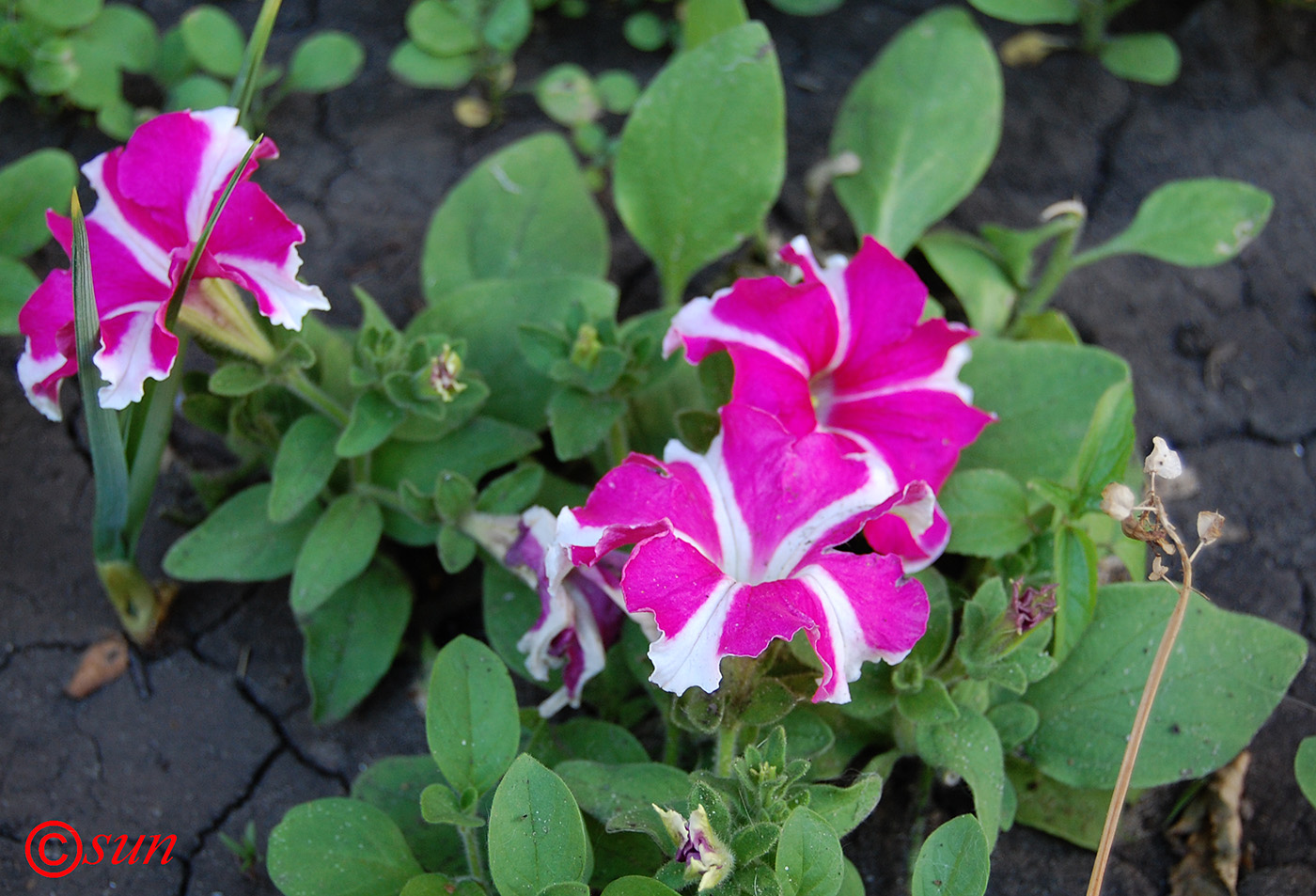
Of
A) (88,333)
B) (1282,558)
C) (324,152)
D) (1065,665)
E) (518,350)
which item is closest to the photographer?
(88,333)

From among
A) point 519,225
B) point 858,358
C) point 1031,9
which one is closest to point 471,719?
point 858,358

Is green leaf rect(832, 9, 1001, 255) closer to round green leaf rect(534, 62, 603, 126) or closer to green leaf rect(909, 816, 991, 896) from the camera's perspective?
round green leaf rect(534, 62, 603, 126)

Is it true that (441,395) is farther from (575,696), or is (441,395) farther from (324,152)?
(324,152)

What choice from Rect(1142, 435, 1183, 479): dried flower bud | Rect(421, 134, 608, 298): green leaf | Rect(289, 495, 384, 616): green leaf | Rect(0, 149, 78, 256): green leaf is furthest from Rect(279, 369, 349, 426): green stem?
Rect(1142, 435, 1183, 479): dried flower bud

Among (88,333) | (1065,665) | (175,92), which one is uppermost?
(88,333)

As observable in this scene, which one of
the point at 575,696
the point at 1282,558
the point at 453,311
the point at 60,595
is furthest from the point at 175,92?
the point at 1282,558

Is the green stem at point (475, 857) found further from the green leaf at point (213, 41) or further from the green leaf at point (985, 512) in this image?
the green leaf at point (213, 41)

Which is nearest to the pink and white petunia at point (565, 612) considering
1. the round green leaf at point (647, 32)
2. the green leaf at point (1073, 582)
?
the green leaf at point (1073, 582)

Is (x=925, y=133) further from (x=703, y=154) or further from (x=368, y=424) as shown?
(x=368, y=424)
